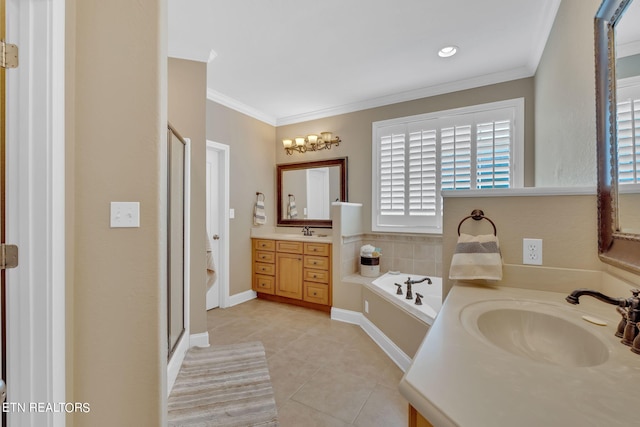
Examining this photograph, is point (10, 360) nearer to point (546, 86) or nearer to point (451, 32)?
point (451, 32)

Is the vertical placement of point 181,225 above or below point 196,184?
below

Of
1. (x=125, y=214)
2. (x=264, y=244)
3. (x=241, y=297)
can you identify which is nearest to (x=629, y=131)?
(x=125, y=214)

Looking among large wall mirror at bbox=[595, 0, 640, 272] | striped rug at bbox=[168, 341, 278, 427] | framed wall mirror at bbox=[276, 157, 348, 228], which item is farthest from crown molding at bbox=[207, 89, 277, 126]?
large wall mirror at bbox=[595, 0, 640, 272]

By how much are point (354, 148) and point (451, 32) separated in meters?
1.75

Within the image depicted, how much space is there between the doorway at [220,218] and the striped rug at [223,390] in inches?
45.1

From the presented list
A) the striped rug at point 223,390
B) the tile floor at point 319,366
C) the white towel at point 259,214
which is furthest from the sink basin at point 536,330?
the white towel at point 259,214

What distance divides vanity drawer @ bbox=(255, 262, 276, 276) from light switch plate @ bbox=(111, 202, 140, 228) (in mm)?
2657

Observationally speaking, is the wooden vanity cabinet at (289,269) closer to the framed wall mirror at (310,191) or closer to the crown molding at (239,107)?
the framed wall mirror at (310,191)

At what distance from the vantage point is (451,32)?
2328 mm

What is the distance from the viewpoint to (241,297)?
381 centimetres

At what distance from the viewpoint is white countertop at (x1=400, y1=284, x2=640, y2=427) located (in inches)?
19.0

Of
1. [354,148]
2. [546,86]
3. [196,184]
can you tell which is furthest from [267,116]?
[546,86]

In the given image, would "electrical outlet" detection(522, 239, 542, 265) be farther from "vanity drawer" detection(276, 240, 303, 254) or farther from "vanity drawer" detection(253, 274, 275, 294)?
"vanity drawer" detection(253, 274, 275, 294)

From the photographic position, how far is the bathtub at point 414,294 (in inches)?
87.3
